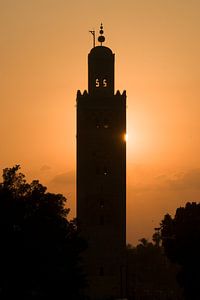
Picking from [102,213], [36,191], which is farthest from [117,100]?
[36,191]

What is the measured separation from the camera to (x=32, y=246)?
4647 cm

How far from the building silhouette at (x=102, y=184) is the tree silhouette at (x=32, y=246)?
1140cm

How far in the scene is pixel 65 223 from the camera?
55125mm

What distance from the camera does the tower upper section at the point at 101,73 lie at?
216 ft

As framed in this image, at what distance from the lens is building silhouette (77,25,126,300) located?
63500mm

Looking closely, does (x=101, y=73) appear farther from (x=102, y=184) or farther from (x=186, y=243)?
(x=186, y=243)

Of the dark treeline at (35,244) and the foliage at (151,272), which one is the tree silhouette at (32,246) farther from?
the foliage at (151,272)

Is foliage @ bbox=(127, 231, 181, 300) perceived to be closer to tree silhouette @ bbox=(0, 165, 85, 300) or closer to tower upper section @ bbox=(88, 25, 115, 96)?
tower upper section @ bbox=(88, 25, 115, 96)

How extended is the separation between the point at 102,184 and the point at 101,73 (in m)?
7.09

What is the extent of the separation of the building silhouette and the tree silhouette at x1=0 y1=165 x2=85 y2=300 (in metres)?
11.4

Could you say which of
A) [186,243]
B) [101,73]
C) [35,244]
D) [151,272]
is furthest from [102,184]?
[151,272]

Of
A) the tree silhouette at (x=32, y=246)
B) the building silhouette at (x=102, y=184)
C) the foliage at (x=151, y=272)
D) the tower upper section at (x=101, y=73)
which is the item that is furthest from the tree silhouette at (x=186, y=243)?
the foliage at (x=151, y=272)

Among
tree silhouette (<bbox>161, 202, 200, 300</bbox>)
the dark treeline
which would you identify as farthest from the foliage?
the dark treeline

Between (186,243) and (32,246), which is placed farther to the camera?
(186,243)
